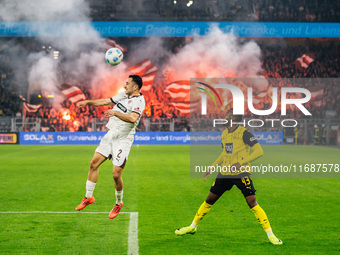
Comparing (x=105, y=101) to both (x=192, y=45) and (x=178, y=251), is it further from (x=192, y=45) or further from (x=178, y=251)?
(x=192, y=45)

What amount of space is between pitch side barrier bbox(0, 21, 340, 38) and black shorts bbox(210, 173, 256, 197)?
38716 mm

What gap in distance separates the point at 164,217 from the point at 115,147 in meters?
1.88

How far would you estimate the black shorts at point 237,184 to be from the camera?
6551 millimetres

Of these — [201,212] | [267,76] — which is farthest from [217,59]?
[201,212]

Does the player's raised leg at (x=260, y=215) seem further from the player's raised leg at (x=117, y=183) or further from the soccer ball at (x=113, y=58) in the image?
the soccer ball at (x=113, y=58)

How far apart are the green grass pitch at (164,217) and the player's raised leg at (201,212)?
0.10m

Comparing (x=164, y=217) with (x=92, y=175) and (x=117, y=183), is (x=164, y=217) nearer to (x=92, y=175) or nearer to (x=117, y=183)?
(x=117, y=183)

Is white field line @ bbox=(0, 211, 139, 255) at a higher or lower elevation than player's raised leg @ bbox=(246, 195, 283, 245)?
lower

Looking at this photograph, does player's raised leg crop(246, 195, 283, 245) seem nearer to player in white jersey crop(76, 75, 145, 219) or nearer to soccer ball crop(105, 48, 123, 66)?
player in white jersey crop(76, 75, 145, 219)

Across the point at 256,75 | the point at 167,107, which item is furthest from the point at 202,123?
the point at 256,75

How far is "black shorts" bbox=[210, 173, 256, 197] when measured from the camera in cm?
655

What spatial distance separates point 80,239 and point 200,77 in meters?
44.4

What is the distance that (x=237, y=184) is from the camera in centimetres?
660

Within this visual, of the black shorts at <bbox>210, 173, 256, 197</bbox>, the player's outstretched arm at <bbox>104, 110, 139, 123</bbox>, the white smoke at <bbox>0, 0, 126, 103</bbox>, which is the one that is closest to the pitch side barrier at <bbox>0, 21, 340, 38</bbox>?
the white smoke at <bbox>0, 0, 126, 103</bbox>
